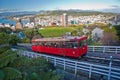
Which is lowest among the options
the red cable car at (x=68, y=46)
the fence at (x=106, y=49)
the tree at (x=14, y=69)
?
the fence at (x=106, y=49)

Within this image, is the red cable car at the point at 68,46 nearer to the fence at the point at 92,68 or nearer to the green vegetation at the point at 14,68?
the fence at the point at 92,68

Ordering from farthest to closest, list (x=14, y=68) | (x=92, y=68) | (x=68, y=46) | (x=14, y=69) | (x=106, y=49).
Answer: (x=106, y=49)
(x=68, y=46)
(x=92, y=68)
(x=14, y=68)
(x=14, y=69)

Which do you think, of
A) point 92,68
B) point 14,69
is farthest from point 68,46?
point 14,69

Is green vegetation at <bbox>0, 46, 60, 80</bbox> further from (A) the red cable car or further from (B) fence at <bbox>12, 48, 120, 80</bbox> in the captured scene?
(A) the red cable car

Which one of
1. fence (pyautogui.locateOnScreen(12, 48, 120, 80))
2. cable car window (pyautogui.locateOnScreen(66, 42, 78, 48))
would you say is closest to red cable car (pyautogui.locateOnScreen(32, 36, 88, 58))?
cable car window (pyautogui.locateOnScreen(66, 42, 78, 48))

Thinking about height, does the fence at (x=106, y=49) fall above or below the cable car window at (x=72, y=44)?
below

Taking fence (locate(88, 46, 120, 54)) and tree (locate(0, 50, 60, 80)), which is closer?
tree (locate(0, 50, 60, 80))

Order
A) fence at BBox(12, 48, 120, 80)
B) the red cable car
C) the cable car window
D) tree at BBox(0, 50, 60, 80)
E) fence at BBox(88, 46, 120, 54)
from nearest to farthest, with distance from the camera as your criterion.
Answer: tree at BBox(0, 50, 60, 80)
fence at BBox(12, 48, 120, 80)
the red cable car
the cable car window
fence at BBox(88, 46, 120, 54)

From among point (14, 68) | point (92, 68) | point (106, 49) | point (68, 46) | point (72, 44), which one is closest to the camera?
point (14, 68)

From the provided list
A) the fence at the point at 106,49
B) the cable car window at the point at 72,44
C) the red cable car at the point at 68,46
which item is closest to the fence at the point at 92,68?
the red cable car at the point at 68,46

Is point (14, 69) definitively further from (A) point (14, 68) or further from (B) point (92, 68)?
(B) point (92, 68)

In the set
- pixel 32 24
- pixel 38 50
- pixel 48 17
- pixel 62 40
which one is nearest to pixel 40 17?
pixel 48 17

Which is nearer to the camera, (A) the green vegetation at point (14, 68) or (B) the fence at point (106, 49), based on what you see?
(A) the green vegetation at point (14, 68)
